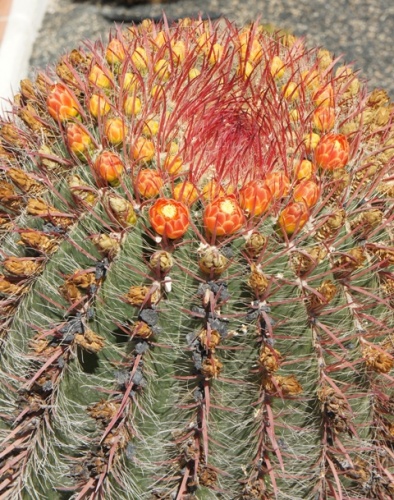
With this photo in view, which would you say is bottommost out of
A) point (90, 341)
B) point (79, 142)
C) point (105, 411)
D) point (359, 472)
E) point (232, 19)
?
point (232, 19)

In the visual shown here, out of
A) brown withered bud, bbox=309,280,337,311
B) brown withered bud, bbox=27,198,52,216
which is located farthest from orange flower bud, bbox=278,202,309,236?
brown withered bud, bbox=27,198,52,216

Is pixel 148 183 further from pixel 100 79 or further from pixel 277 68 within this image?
pixel 277 68

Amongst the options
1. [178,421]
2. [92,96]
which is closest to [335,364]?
[178,421]

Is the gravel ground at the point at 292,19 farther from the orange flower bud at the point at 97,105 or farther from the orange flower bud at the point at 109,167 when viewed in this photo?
the orange flower bud at the point at 109,167

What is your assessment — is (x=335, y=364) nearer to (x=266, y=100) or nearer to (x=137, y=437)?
(x=137, y=437)

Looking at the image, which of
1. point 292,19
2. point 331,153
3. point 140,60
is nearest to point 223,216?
point 331,153

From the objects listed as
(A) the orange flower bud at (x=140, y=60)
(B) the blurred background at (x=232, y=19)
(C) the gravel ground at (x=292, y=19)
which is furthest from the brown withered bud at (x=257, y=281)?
(C) the gravel ground at (x=292, y=19)

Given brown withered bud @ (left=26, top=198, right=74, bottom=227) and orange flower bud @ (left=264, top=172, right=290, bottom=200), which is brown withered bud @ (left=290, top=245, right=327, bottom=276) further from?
brown withered bud @ (left=26, top=198, right=74, bottom=227)
